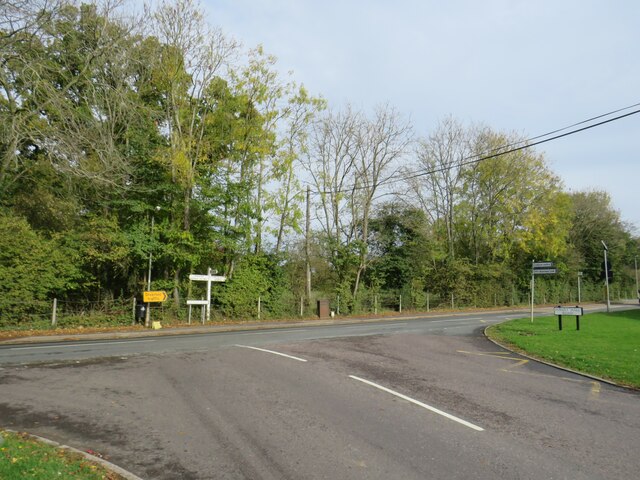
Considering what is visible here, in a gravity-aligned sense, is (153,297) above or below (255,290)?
below

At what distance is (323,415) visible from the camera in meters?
6.81

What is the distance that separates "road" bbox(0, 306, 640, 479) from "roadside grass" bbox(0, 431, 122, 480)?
0.41 m

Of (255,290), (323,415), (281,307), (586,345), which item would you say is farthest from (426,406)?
(281,307)

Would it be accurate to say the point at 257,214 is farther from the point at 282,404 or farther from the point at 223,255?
the point at 282,404

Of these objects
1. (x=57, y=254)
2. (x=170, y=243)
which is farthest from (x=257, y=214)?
(x=57, y=254)

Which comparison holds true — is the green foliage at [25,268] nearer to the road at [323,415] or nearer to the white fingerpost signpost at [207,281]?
the white fingerpost signpost at [207,281]

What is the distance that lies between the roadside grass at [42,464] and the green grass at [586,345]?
10.1m

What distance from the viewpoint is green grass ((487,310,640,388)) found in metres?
11.1

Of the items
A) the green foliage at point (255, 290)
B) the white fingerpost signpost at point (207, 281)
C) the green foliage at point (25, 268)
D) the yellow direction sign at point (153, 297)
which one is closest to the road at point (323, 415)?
the green foliage at point (25, 268)

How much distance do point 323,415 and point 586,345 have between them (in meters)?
11.8

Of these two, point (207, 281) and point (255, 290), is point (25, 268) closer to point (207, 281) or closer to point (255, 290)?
point (207, 281)

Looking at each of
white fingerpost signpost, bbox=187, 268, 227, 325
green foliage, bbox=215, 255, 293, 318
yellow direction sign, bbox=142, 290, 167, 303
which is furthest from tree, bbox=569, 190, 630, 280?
yellow direction sign, bbox=142, 290, 167, 303

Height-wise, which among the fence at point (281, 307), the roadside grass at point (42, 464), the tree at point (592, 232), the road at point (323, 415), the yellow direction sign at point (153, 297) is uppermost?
the tree at point (592, 232)

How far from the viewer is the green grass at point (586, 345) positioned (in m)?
11.1
